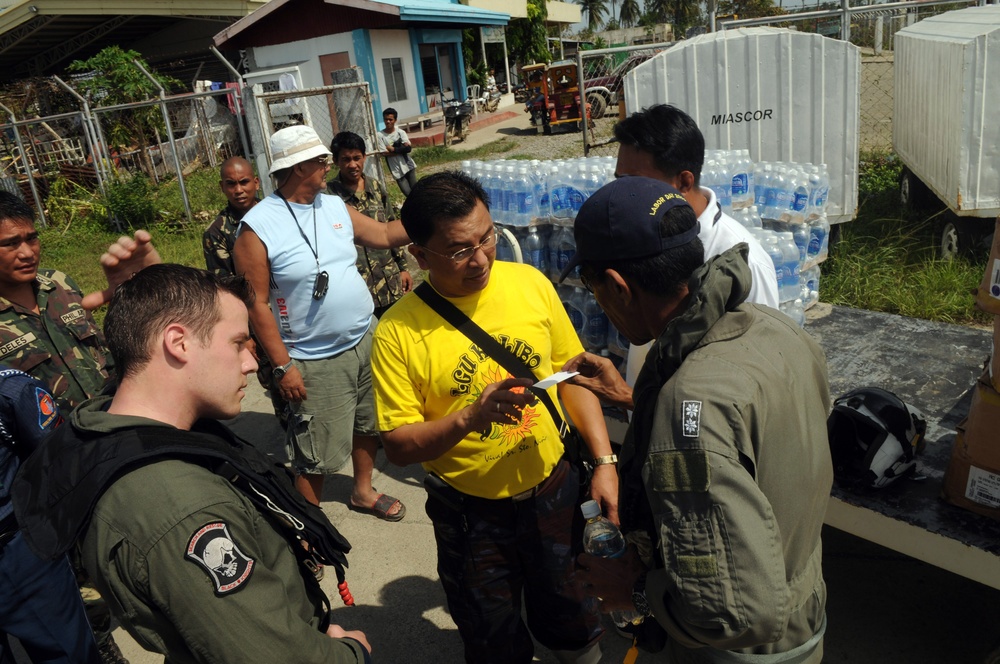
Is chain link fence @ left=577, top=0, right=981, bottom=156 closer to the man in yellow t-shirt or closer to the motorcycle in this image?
the motorcycle

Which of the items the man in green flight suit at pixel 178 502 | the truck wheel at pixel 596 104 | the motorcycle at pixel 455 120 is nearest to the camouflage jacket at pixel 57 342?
the man in green flight suit at pixel 178 502

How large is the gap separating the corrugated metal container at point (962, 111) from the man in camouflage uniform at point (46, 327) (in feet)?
22.3

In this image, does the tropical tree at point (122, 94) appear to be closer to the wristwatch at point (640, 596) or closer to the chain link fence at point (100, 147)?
the chain link fence at point (100, 147)

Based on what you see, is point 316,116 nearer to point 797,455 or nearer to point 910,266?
point 910,266

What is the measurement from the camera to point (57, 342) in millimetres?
3223

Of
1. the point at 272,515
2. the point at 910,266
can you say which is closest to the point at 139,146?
the point at 910,266

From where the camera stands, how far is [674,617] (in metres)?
1.57

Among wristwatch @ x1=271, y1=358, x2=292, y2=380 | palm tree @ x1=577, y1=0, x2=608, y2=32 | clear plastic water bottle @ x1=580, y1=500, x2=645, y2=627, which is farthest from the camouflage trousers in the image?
palm tree @ x1=577, y1=0, x2=608, y2=32

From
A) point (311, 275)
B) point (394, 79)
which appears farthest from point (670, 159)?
point (394, 79)

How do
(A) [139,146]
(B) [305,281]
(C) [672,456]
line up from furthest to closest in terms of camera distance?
(A) [139,146] → (B) [305,281] → (C) [672,456]

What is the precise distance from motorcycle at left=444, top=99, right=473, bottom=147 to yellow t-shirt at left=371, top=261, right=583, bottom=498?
744 inches

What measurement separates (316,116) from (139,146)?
17.2ft

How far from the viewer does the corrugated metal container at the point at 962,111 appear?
5789 millimetres

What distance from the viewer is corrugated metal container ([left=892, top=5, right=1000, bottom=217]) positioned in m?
5.79
